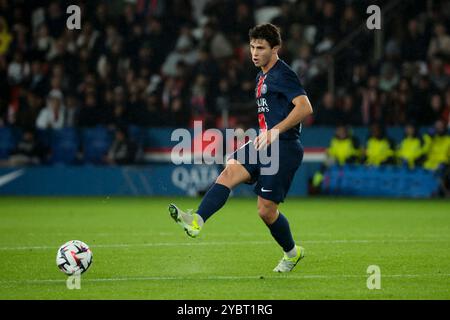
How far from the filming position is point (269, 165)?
902cm

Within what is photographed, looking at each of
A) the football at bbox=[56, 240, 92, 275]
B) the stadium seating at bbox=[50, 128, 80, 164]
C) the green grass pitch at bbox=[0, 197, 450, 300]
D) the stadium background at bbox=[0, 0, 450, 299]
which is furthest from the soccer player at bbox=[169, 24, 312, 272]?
the stadium seating at bbox=[50, 128, 80, 164]

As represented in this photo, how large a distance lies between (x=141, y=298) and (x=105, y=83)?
15597mm

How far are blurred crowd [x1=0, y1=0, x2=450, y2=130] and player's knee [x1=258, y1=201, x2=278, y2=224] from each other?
1233 cm

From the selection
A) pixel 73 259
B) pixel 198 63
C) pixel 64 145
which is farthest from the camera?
pixel 198 63

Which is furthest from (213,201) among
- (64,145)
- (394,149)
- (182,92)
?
(182,92)

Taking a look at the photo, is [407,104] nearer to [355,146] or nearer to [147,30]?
[355,146]

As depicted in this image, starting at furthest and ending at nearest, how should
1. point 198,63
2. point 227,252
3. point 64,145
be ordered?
1. point 198,63
2. point 64,145
3. point 227,252

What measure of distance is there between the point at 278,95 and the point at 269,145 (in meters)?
0.53

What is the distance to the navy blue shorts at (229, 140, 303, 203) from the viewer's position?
8969 mm

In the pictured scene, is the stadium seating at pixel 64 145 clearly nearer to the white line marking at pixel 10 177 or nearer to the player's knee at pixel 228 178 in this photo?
the white line marking at pixel 10 177

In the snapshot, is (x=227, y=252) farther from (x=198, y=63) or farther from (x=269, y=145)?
(x=198, y=63)

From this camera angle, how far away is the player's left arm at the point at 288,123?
8.65m

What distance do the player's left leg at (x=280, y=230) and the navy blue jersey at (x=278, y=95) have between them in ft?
2.15

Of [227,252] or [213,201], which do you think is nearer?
[213,201]
